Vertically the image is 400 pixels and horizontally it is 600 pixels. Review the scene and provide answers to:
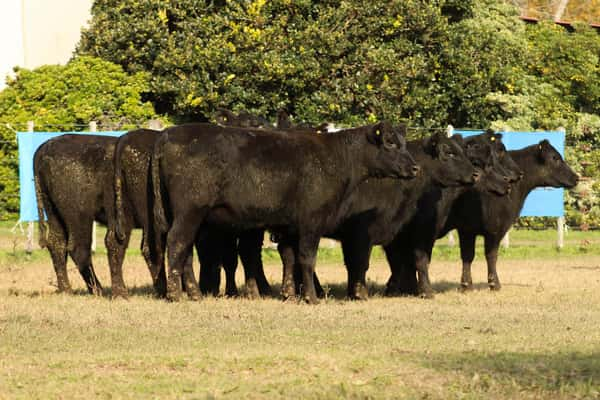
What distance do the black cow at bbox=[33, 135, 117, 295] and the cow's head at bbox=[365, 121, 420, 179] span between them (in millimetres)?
3129

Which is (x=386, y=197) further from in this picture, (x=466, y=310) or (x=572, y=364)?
(x=572, y=364)

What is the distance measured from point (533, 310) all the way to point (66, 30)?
19.3m

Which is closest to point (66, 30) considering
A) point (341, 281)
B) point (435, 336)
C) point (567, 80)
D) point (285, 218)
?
point (567, 80)

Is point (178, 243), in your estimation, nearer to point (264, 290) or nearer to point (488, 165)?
point (264, 290)

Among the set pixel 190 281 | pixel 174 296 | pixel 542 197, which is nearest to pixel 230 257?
pixel 190 281

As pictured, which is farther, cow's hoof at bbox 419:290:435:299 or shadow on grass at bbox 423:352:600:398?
cow's hoof at bbox 419:290:435:299

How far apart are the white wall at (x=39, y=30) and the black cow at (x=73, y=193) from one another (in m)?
15.4

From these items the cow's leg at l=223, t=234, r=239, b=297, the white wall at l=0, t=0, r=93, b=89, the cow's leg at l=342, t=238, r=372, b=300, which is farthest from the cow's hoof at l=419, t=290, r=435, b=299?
the white wall at l=0, t=0, r=93, b=89

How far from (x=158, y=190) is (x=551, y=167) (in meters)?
6.35

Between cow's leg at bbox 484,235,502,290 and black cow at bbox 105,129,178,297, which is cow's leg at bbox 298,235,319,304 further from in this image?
cow's leg at bbox 484,235,502,290

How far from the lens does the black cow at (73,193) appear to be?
553 inches

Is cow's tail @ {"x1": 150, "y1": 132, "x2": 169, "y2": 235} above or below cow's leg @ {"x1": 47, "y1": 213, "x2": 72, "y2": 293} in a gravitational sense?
above

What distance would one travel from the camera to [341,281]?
17.0 m

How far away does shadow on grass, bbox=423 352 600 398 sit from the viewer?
8.52 m
